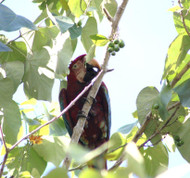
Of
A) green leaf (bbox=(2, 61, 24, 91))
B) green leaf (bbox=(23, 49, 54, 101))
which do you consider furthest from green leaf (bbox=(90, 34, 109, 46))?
green leaf (bbox=(2, 61, 24, 91))

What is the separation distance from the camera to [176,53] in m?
1.76

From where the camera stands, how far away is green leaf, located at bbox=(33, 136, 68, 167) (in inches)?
76.6

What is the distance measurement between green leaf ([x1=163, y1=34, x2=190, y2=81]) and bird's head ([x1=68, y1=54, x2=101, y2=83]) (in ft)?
3.38

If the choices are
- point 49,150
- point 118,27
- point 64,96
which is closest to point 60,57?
point 118,27

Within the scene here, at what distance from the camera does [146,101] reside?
1.83 meters

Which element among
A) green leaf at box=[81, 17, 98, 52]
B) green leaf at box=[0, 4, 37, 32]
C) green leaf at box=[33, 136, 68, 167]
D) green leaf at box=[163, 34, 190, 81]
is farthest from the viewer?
green leaf at box=[81, 17, 98, 52]

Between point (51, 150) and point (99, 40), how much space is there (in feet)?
2.18

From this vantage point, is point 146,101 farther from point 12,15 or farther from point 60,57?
point 12,15

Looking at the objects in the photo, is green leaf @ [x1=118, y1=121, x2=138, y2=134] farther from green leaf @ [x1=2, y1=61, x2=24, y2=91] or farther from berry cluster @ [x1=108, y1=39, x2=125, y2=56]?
green leaf @ [x1=2, y1=61, x2=24, y2=91]

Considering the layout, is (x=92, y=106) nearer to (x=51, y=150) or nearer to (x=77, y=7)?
(x=51, y=150)

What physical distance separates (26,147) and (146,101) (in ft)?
2.37

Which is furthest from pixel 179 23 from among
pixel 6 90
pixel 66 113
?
pixel 66 113

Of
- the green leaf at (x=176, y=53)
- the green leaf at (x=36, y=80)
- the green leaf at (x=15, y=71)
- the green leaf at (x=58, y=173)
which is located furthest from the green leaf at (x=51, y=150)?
the green leaf at (x=58, y=173)

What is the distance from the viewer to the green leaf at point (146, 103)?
71.7 inches
